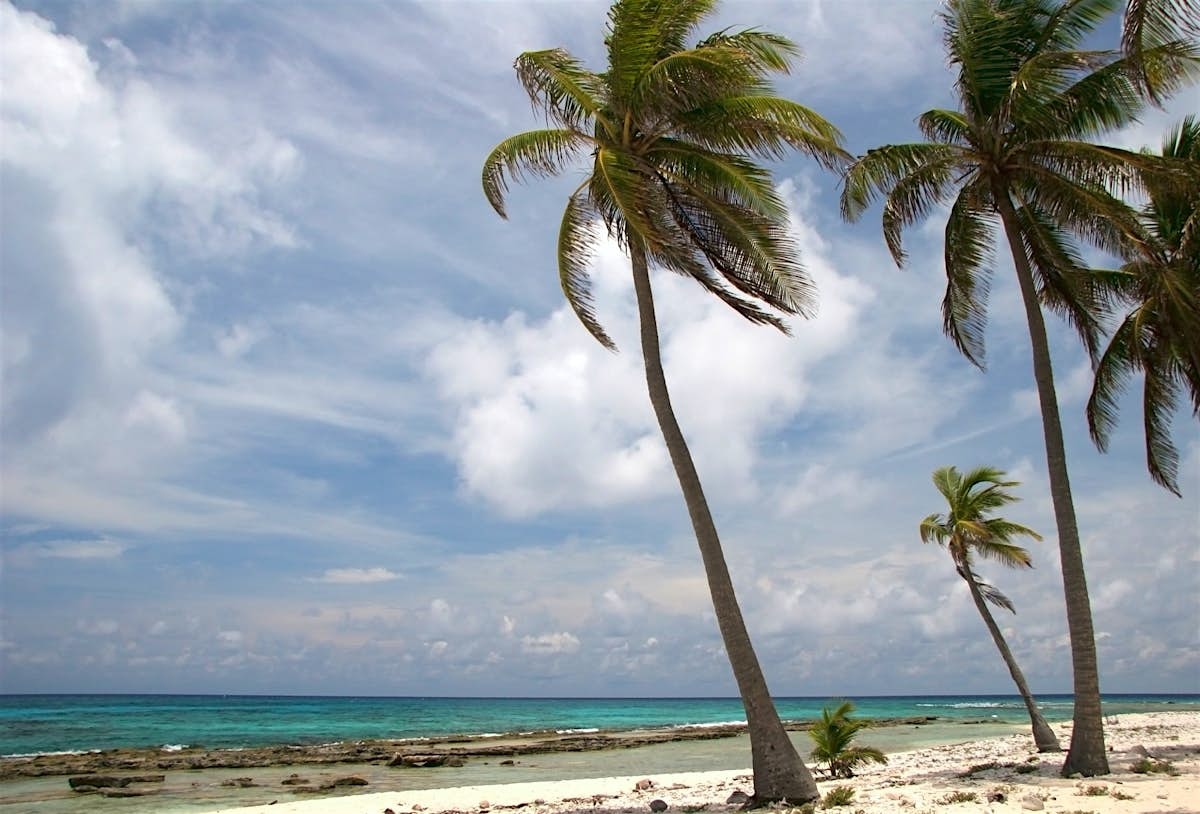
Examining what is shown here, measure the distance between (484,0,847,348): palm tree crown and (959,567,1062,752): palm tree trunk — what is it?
11.6 metres

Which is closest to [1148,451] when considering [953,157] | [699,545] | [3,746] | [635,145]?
[953,157]

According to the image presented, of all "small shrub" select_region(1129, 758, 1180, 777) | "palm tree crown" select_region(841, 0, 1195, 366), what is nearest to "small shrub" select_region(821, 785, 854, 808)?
"small shrub" select_region(1129, 758, 1180, 777)

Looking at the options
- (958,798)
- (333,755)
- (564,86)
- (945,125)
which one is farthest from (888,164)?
(333,755)

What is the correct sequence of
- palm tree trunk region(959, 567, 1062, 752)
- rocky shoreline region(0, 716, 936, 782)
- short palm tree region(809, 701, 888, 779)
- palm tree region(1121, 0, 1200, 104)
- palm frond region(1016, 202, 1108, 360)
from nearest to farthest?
palm tree region(1121, 0, 1200, 104) → palm frond region(1016, 202, 1108, 360) → short palm tree region(809, 701, 888, 779) → palm tree trunk region(959, 567, 1062, 752) → rocky shoreline region(0, 716, 936, 782)

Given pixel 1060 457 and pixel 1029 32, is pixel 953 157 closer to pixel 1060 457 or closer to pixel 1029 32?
pixel 1029 32

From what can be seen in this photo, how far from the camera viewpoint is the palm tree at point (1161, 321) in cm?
1328

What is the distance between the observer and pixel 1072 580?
39.5ft

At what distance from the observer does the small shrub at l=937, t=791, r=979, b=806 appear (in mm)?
10562

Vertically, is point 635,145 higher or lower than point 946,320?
higher

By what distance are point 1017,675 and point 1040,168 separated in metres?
14.0

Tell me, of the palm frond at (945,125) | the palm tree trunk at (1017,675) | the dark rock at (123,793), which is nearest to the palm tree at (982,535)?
the palm tree trunk at (1017,675)

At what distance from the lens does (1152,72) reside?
10.9 metres

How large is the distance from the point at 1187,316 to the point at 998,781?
7762 mm

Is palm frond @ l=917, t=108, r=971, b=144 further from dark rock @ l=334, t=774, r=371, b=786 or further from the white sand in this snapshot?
dark rock @ l=334, t=774, r=371, b=786
